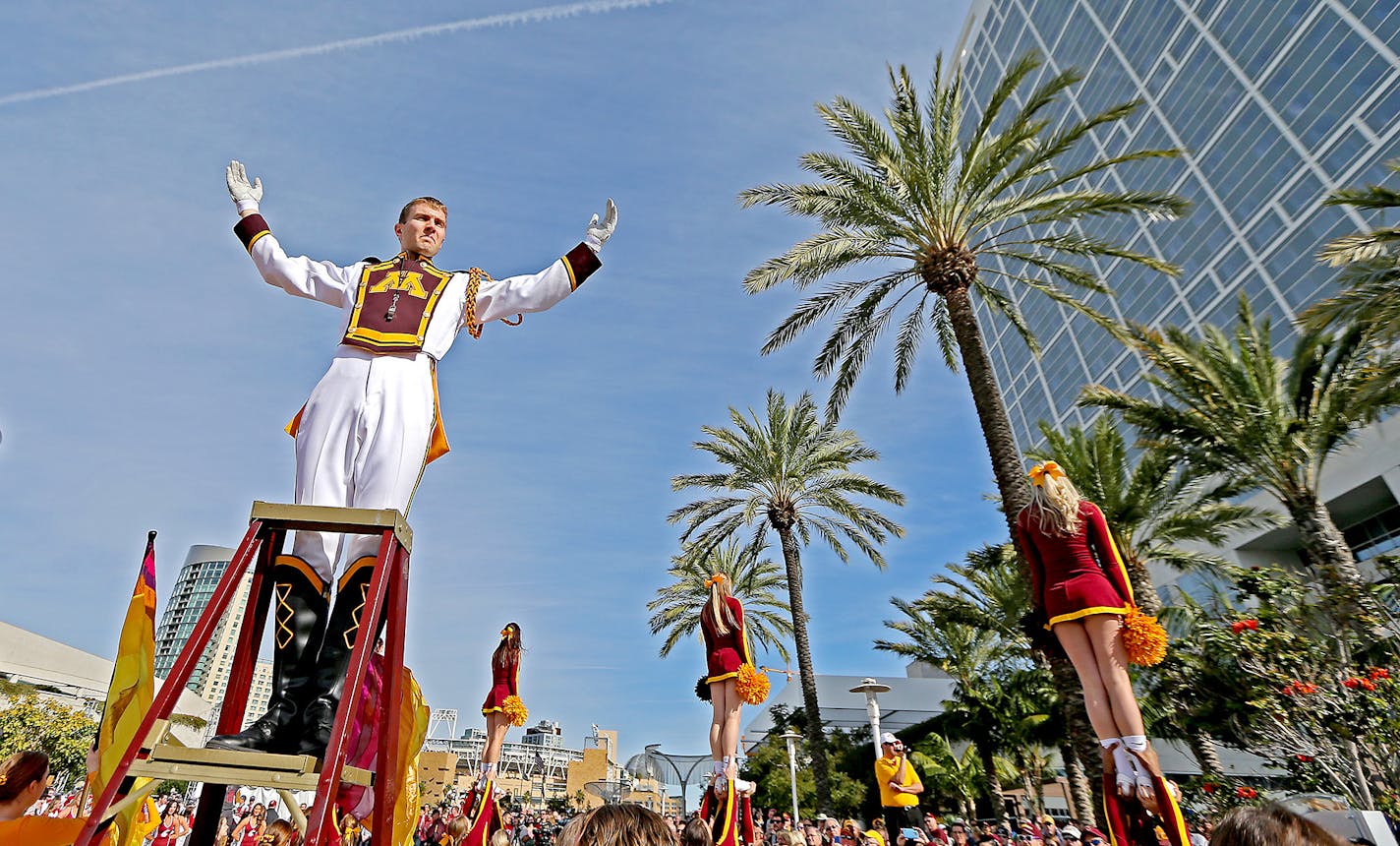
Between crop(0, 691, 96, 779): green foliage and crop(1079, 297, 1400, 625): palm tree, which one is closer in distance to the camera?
crop(1079, 297, 1400, 625): palm tree

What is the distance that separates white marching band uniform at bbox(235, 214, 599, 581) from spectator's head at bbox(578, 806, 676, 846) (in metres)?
1.67

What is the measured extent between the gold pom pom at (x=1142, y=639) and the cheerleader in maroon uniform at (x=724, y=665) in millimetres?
3654

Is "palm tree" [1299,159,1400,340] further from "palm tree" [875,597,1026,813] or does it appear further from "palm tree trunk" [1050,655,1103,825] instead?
"palm tree" [875,597,1026,813]

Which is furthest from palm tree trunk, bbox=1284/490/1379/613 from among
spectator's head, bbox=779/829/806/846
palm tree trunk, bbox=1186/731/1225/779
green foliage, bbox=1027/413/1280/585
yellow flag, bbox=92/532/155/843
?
yellow flag, bbox=92/532/155/843

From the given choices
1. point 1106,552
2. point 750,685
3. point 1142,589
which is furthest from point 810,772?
point 1106,552

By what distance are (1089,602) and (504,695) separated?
23.7 feet

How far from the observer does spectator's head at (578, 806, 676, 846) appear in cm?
162

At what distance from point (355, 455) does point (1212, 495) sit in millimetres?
19510

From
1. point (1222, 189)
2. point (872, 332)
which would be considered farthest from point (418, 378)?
point (1222, 189)

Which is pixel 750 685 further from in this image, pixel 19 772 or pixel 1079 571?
pixel 19 772

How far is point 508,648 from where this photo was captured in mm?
9430

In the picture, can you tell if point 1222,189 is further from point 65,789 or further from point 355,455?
point 65,789

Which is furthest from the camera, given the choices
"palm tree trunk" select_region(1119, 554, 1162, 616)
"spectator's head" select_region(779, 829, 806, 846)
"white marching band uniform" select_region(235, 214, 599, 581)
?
"palm tree trunk" select_region(1119, 554, 1162, 616)

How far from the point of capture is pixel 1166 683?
13648 mm
